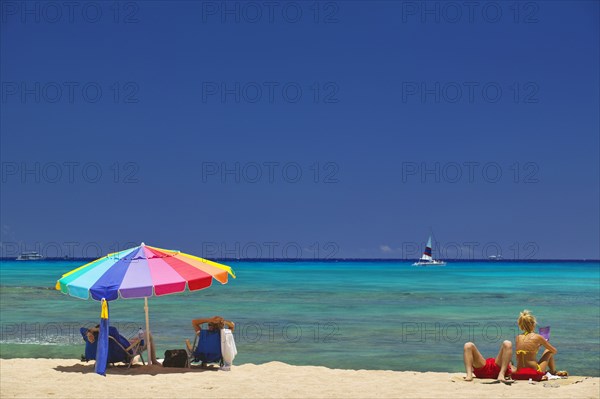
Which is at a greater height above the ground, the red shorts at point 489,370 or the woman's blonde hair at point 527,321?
the woman's blonde hair at point 527,321

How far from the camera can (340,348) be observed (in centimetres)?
2006

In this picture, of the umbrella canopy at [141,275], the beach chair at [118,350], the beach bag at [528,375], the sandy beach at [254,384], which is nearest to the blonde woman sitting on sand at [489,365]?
the beach bag at [528,375]

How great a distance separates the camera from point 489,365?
12469 millimetres

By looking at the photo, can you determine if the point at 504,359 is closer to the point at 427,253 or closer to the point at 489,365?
the point at 489,365

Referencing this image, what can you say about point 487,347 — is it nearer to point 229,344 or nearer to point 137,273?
point 229,344

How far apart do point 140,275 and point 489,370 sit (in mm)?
5908

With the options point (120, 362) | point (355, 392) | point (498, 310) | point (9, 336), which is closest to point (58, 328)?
point (9, 336)

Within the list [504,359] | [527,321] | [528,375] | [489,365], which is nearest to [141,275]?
[489,365]

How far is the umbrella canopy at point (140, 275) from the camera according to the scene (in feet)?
40.0

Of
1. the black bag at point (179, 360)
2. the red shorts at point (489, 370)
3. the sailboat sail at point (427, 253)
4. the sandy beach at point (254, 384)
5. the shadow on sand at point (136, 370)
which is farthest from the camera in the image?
the sailboat sail at point (427, 253)

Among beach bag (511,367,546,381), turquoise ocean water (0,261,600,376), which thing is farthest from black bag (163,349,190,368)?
beach bag (511,367,546,381)

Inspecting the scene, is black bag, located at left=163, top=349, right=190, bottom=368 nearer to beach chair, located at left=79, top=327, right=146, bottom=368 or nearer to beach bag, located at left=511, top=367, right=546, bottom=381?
beach chair, located at left=79, top=327, right=146, bottom=368

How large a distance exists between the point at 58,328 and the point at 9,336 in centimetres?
235

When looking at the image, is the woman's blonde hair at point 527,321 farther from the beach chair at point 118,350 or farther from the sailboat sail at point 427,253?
the sailboat sail at point 427,253
